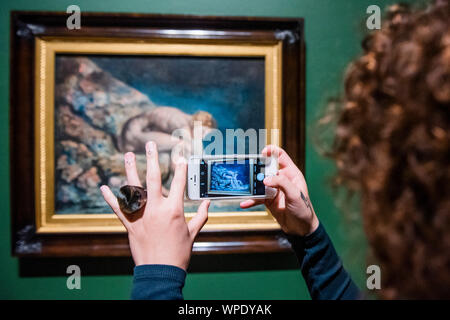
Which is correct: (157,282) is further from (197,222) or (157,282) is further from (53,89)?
(53,89)

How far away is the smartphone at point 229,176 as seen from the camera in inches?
25.5

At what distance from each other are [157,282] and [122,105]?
588mm

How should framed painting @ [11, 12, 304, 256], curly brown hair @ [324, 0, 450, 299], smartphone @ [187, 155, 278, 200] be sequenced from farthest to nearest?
framed painting @ [11, 12, 304, 256] < smartphone @ [187, 155, 278, 200] < curly brown hair @ [324, 0, 450, 299]

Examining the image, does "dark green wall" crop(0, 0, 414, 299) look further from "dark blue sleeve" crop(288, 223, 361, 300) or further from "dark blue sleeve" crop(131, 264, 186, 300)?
"dark blue sleeve" crop(131, 264, 186, 300)

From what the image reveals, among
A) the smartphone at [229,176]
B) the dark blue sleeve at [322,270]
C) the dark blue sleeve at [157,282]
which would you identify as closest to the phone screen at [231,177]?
the smartphone at [229,176]

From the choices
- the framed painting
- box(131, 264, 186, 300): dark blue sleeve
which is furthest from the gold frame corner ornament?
box(131, 264, 186, 300): dark blue sleeve

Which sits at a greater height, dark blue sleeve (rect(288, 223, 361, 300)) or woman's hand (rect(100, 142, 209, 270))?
woman's hand (rect(100, 142, 209, 270))

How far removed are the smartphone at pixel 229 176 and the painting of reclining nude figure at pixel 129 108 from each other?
209 mm

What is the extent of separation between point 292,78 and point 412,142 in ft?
2.01

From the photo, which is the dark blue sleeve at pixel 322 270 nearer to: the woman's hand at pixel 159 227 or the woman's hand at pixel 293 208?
the woman's hand at pixel 293 208

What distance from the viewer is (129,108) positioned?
2.75 feet

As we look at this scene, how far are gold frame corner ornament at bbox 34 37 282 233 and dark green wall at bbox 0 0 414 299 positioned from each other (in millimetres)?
101

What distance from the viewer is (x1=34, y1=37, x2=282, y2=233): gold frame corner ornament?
2.67ft

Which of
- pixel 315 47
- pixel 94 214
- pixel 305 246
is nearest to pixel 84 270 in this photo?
pixel 94 214
